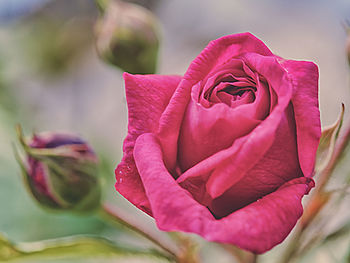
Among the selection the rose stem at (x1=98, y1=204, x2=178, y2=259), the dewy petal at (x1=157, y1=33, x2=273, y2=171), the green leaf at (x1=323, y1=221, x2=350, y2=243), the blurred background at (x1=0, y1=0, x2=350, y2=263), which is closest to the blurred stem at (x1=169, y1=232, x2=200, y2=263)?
the rose stem at (x1=98, y1=204, x2=178, y2=259)

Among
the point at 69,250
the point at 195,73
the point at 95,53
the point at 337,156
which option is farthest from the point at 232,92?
the point at 95,53

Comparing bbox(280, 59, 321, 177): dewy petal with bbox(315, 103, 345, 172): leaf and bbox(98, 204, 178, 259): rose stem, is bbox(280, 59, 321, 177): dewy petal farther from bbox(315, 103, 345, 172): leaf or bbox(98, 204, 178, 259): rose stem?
bbox(98, 204, 178, 259): rose stem

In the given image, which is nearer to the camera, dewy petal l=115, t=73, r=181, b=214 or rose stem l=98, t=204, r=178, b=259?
dewy petal l=115, t=73, r=181, b=214

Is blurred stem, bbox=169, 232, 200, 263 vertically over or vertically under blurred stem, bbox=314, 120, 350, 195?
under

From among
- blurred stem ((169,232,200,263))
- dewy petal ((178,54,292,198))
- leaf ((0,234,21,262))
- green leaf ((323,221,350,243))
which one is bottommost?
leaf ((0,234,21,262))

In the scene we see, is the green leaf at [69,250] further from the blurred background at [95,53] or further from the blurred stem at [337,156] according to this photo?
the blurred background at [95,53]

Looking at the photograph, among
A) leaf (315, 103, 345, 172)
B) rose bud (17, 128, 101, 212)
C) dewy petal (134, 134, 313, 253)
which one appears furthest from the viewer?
rose bud (17, 128, 101, 212)

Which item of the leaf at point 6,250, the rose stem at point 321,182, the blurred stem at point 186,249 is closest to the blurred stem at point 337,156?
the rose stem at point 321,182

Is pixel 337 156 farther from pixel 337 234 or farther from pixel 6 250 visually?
pixel 6 250
